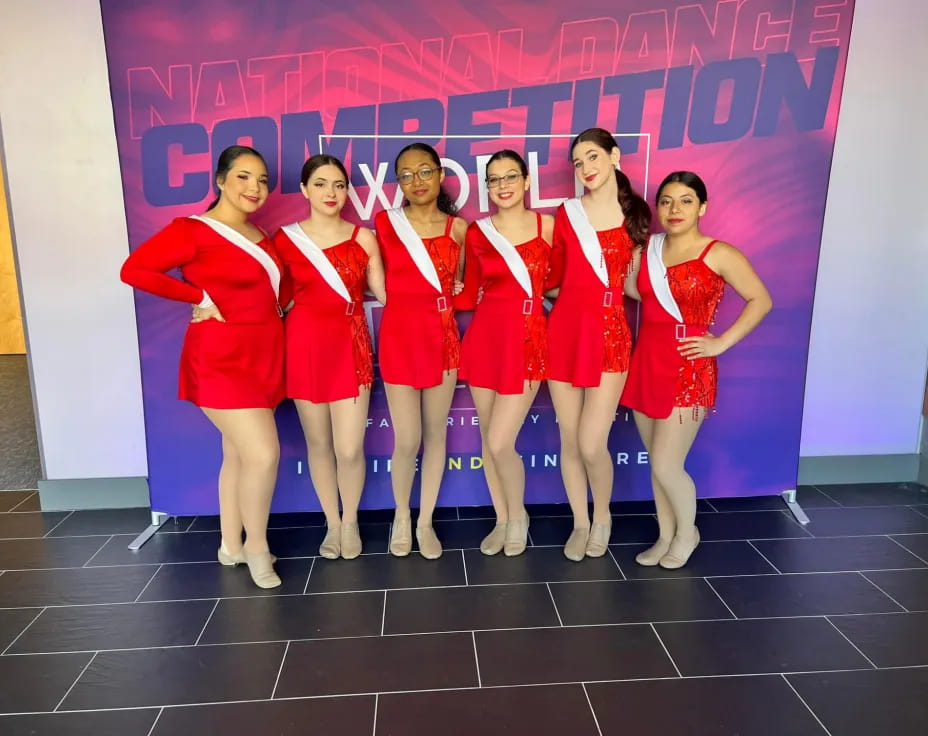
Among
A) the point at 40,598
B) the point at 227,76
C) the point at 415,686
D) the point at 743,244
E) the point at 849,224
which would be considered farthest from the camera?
the point at 849,224

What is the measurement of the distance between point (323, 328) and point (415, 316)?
34cm

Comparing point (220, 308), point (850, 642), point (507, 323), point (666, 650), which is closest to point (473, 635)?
point (666, 650)

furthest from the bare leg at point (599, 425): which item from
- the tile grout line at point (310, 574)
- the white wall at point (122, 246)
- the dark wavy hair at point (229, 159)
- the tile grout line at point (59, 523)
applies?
the tile grout line at point (59, 523)

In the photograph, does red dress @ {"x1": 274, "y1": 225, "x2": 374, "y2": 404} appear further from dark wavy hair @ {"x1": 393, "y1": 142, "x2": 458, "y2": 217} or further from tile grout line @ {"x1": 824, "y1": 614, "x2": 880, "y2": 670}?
tile grout line @ {"x1": 824, "y1": 614, "x2": 880, "y2": 670}

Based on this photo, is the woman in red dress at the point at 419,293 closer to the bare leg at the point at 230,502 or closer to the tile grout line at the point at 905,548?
the bare leg at the point at 230,502

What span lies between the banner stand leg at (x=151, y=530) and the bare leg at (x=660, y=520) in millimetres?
2061

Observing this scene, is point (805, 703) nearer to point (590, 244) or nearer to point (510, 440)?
point (510, 440)

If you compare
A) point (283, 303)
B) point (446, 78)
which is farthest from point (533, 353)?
point (446, 78)

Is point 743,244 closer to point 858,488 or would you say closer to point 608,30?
point 608,30

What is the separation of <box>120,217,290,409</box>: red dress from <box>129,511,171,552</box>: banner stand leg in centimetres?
84

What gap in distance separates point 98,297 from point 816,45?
327 cm

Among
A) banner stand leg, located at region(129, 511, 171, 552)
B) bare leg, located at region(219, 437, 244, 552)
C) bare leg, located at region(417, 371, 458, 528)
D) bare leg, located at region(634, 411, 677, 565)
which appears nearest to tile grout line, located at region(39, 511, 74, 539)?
banner stand leg, located at region(129, 511, 171, 552)

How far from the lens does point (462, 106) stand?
292cm

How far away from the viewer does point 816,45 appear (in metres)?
2.93
